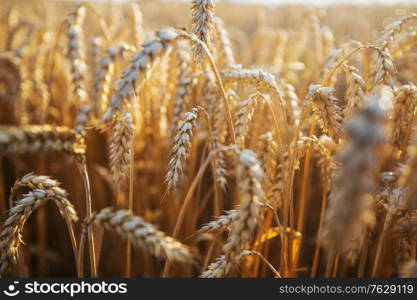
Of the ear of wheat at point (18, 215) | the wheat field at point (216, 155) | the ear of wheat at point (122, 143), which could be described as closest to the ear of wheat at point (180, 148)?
the wheat field at point (216, 155)

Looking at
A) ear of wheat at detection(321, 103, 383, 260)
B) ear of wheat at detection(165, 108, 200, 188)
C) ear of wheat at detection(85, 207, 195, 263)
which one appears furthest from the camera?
ear of wheat at detection(165, 108, 200, 188)

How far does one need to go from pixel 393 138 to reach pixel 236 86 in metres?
0.85

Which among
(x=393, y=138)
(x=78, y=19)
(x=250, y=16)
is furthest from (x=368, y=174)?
(x=250, y=16)

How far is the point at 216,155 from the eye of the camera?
154 cm

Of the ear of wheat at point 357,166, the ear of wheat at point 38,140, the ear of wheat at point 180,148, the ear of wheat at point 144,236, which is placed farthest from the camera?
the ear of wheat at point 180,148

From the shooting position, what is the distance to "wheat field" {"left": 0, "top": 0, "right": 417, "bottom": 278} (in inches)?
38.0

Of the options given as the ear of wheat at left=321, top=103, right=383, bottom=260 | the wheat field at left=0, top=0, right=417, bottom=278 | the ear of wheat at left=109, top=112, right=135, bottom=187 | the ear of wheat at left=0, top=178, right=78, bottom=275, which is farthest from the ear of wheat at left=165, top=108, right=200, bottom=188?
the ear of wheat at left=321, top=103, right=383, bottom=260

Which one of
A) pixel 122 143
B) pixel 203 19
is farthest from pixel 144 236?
pixel 203 19

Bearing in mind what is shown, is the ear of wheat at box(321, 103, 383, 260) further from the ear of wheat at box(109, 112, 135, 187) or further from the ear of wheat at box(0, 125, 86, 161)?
the ear of wheat at box(0, 125, 86, 161)

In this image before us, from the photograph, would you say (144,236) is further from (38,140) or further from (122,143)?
(38,140)

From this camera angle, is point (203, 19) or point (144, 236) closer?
point (144, 236)

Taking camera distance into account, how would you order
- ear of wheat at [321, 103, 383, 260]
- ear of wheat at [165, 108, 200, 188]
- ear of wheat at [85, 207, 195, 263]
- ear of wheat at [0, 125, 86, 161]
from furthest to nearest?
1. ear of wheat at [165, 108, 200, 188]
2. ear of wheat at [0, 125, 86, 161]
3. ear of wheat at [85, 207, 195, 263]
4. ear of wheat at [321, 103, 383, 260]

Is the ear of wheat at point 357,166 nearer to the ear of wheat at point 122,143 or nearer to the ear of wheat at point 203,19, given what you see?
the ear of wheat at point 203,19

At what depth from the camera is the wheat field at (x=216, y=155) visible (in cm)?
97
